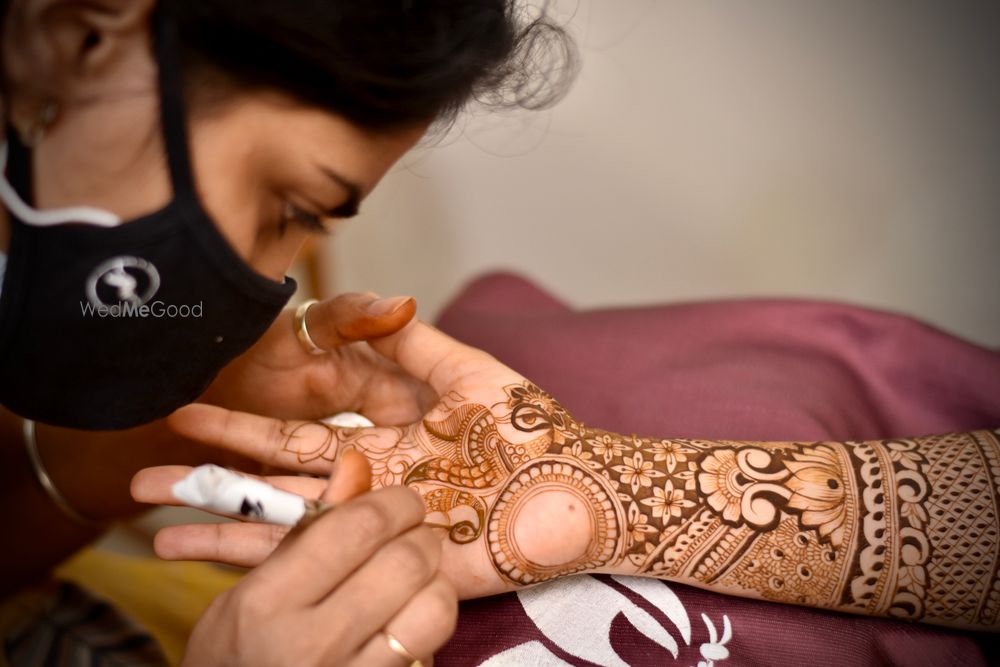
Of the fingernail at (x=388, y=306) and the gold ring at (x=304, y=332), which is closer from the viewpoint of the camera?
the fingernail at (x=388, y=306)

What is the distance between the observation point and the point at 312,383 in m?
0.96

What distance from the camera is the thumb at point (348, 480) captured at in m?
0.61

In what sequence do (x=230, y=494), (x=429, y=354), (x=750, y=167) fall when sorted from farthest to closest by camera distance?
(x=750, y=167)
(x=429, y=354)
(x=230, y=494)

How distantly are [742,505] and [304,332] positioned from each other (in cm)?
56

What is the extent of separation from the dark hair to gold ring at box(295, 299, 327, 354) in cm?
34

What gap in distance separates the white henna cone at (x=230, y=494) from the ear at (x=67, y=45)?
33cm

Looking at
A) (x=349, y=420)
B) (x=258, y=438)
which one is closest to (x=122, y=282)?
(x=258, y=438)

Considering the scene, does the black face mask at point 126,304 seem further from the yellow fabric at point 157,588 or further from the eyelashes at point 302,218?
the yellow fabric at point 157,588

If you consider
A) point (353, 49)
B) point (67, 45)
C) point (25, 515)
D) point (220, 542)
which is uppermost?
point (353, 49)

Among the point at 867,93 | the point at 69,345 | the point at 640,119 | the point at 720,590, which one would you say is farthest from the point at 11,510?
the point at 867,93

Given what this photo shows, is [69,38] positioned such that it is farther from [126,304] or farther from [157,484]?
[157,484]

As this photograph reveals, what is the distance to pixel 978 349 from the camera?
931 mm

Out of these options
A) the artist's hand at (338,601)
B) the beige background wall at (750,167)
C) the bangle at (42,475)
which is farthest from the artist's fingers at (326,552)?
the beige background wall at (750,167)

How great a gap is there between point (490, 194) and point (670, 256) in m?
0.45
